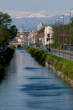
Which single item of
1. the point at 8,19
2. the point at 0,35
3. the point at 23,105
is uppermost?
the point at 23,105

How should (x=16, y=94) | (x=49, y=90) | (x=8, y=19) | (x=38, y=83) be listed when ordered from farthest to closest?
(x=8, y=19) → (x=38, y=83) → (x=49, y=90) → (x=16, y=94)

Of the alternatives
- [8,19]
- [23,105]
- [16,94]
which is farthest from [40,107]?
[8,19]

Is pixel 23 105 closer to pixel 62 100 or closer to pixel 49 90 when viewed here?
pixel 62 100

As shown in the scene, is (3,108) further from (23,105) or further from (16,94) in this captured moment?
(16,94)

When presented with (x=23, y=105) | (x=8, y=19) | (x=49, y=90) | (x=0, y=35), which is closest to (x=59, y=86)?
(x=49, y=90)

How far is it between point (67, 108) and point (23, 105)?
4.30 m

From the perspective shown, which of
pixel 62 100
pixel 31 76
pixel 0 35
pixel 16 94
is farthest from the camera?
pixel 0 35

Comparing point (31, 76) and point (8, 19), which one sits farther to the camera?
point (8, 19)

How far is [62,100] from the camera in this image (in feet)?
152

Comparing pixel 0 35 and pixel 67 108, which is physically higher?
pixel 67 108

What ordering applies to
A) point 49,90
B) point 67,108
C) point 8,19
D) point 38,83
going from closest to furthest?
point 67,108, point 49,90, point 38,83, point 8,19

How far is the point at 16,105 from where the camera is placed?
43.7m

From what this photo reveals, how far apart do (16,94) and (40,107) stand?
8934mm

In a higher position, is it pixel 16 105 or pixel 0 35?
pixel 16 105
